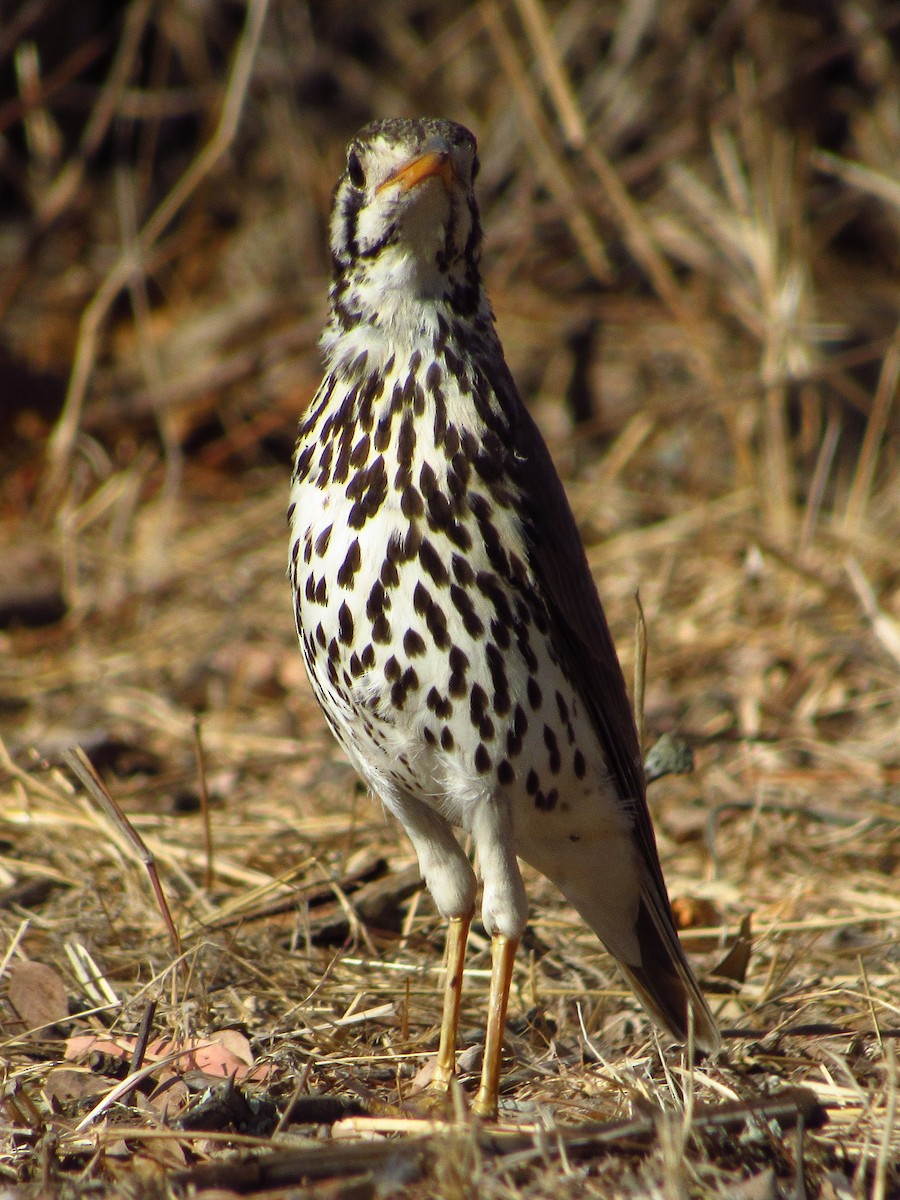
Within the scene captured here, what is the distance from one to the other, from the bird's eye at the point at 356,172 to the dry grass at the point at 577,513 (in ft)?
6.40

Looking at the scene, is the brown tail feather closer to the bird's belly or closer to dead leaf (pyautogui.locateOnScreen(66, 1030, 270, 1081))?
the bird's belly

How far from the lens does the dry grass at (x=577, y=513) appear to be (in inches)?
135

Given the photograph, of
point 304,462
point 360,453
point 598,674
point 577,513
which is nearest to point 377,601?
point 360,453

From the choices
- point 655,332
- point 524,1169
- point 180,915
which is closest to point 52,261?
point 655,332

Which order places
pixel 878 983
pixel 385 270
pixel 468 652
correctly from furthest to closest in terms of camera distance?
pixel 878 983
pixel 385 270
pixel 468 652

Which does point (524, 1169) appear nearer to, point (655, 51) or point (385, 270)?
point (385, 270)

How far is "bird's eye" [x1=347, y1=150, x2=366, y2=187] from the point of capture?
3824mm

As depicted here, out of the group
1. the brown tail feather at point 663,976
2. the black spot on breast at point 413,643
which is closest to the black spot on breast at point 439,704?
the black spot on breast at point 413,643

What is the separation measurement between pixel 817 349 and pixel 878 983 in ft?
16.9

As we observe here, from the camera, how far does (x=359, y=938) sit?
15.2ft

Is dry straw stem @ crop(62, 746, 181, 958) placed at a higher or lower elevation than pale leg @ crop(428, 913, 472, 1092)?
higher

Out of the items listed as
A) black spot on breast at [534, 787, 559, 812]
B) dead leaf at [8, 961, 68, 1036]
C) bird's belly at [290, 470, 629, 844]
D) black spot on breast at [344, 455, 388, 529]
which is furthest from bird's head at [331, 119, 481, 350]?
dead leaf at [8, 961, 68, 1036]

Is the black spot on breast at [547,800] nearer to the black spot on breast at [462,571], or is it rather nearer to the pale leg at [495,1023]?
the pale leg at [495,1023]

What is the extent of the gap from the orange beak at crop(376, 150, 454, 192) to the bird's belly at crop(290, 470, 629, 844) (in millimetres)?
813
